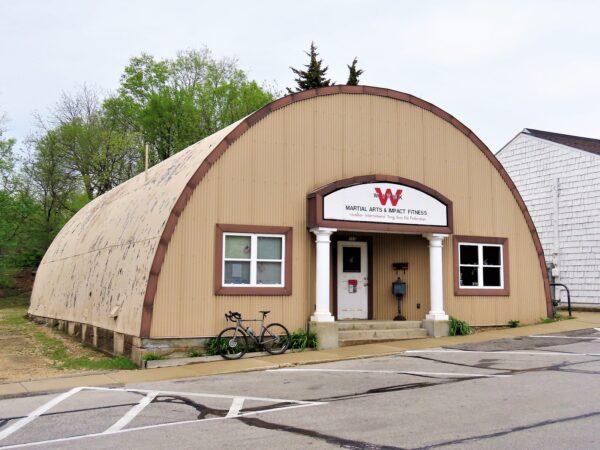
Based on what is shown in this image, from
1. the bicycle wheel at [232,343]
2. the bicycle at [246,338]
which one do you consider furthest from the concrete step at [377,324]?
the bicycle wheel at [232,343]

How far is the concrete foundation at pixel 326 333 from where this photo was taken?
13.9 metres

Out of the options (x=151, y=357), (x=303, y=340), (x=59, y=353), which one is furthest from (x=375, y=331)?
(x=59, y=353)

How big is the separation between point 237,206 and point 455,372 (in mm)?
6092

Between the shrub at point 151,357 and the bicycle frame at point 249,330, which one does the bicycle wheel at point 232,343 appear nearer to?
the bicycle frame at point 249,330

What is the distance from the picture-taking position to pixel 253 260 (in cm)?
1384

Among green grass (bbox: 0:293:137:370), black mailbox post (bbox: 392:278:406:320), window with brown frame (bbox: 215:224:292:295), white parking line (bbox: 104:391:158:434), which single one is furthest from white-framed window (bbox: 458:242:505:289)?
white parking line (bbox: 104:391:158:434)

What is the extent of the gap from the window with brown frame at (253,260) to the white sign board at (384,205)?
1321mm

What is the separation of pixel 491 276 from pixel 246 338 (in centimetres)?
752

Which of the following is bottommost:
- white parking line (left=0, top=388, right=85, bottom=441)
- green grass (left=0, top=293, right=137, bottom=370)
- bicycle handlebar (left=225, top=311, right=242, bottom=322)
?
white parking line (left=0, top=388, right=85, bottom=441)

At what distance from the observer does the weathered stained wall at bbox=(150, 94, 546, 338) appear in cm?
1319

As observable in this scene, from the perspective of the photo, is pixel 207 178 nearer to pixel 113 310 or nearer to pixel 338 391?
pixel 113 310

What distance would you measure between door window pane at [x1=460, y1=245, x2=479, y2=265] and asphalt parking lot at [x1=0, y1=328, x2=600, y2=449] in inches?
195

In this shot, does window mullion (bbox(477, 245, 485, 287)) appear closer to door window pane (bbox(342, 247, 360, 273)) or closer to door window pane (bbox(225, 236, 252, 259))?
door window pane (bbox(342, 247, 360, 273))

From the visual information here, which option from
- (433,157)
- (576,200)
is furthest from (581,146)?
(433,157)
